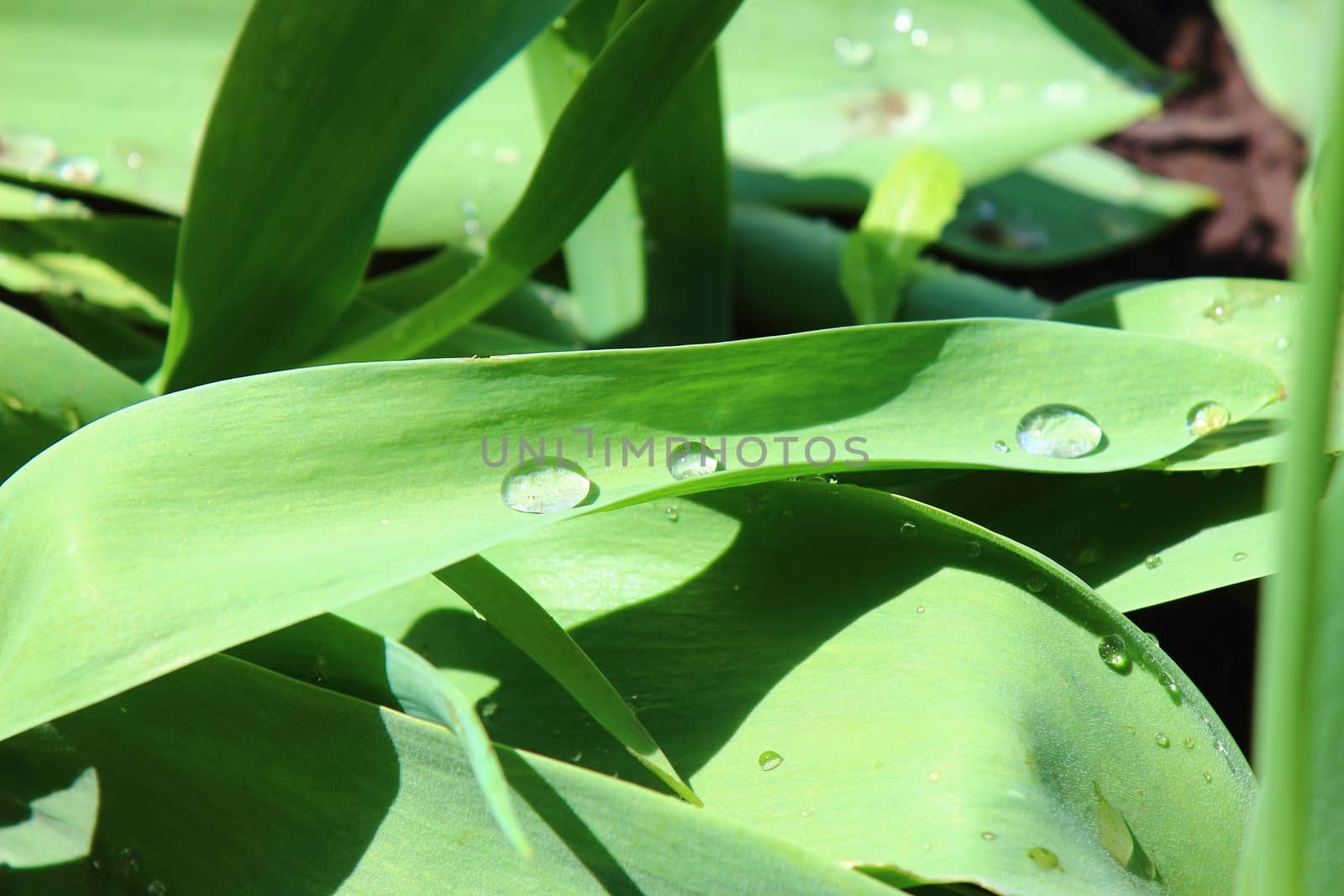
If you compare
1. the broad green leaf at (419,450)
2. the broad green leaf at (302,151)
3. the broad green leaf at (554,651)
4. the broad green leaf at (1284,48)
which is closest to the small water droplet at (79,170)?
the broad green leaf at (302,151)

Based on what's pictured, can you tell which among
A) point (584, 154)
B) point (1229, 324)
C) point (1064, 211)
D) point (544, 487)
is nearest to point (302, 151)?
point (584, 154)

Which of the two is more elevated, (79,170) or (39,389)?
(79,170)

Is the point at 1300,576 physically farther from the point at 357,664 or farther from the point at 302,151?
the point at 302,151

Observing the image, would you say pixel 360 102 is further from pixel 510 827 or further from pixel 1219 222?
pixel 1219 222

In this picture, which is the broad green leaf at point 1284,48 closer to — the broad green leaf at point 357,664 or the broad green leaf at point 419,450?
the broad green leaf at point 419,450

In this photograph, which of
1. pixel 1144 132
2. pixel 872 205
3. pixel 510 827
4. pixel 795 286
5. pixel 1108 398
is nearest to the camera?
pixel 510 827

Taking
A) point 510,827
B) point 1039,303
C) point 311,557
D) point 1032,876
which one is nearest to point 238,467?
point 311,557
